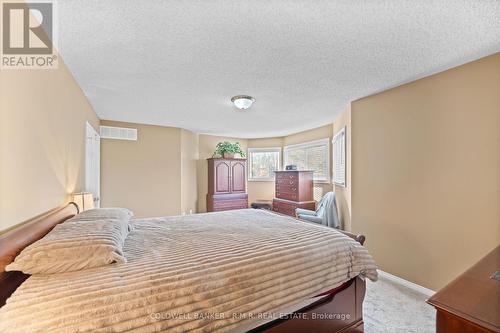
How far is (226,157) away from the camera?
5.60 m

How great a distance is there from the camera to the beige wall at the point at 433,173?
1.98 meters

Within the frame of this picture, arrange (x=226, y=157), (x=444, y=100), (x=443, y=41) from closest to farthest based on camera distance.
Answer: (x=443, y=41), (x=444, y=100), (x=226, y=157)

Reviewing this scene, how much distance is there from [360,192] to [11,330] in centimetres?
340

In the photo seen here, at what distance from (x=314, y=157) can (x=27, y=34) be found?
5.07m

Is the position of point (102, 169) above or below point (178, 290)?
above

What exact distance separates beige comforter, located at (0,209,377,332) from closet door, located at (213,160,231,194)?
11.5ft

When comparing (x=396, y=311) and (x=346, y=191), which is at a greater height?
(x=346, y=191)

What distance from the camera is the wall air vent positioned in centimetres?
419

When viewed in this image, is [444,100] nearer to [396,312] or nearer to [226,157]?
[396,312]

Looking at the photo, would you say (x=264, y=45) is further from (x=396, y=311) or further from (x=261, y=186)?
(x=261, y=186)

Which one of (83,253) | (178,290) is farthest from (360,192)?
(83,253)

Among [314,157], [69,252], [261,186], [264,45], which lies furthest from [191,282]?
[261,186]

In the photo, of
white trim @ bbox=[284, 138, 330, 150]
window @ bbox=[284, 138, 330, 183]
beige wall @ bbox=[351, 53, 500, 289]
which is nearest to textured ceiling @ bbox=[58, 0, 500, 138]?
beige wall @ bbox=[351, 53, 500, 289]

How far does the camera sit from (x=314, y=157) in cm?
538
